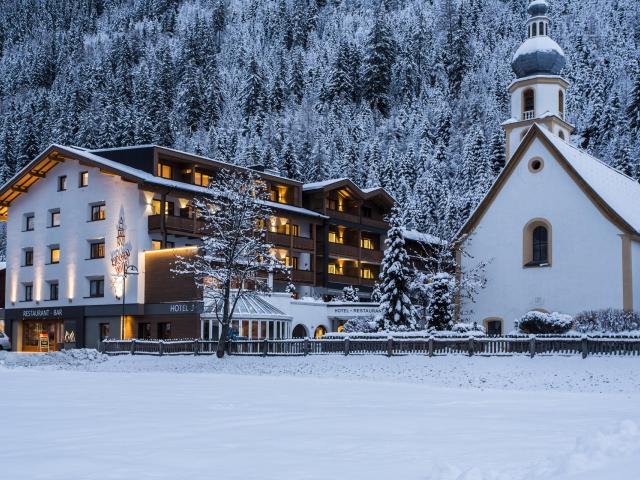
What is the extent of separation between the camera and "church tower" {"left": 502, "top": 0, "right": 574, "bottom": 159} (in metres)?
52.7

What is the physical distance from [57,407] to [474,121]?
12533 centimetres

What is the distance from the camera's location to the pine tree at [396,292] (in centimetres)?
4466

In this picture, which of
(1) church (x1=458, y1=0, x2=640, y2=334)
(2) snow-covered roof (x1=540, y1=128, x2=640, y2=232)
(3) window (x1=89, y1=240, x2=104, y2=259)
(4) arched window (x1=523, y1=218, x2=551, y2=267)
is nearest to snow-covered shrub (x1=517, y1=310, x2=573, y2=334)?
(1) church (x1=458, y1=0, x2=640, y2=334)

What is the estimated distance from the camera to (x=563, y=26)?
182625mm

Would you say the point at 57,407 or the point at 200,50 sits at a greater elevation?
the point at 200,50

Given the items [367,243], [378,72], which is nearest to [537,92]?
[367,243]

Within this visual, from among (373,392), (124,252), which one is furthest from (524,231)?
A: (124,252)

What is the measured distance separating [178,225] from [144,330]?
7.74m

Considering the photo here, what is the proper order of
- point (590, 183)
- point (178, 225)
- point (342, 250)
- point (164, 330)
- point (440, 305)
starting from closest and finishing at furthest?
point (590, 183), point (440, 305), point (164, 330), point (178, 225), point (342, 250)

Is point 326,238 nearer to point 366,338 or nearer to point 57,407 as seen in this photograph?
point 366,338

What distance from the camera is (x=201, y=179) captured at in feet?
210

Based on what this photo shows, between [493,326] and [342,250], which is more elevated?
[342,250]

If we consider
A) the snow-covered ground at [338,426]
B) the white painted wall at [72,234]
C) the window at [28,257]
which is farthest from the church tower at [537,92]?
the window at [28,257]

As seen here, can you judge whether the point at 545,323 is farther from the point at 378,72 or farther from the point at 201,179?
the point at 378,72
